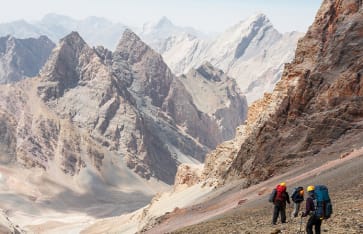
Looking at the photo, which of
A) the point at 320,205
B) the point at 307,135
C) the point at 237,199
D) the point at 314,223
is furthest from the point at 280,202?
the point at 307,135

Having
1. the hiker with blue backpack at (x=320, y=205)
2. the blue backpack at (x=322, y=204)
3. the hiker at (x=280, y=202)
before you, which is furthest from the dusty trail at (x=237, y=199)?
the blue backpack at (x=322, y=204)

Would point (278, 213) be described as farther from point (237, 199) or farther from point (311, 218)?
point (237, 199)

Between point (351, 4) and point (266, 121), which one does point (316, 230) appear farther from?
point (351, 4)

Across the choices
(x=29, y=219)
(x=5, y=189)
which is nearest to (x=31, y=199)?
(x=5, y=189)

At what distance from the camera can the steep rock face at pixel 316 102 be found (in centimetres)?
4869

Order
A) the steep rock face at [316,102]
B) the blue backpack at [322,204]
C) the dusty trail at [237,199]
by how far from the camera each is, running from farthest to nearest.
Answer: the steep rock face at [316,102] < the dusty trail at [237,199] < the blue backpack at [322,204]

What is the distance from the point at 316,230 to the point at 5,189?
191059mm

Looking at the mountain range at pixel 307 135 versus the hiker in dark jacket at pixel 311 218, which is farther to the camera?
the mountain range at pixel 307 135

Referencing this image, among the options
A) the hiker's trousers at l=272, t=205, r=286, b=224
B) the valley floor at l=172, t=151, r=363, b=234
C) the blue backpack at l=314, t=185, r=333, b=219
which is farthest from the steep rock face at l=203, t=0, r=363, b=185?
the blue backpack at l=314, t=185, r=333, b=219

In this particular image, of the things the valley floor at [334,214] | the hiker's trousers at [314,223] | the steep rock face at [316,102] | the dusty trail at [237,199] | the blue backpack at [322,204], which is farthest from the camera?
the steep rock face at [316,102]

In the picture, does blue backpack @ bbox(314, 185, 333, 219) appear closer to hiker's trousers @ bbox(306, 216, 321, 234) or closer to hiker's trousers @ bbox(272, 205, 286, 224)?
hiker's trousers @ bbox(306, 216, 321, 234)

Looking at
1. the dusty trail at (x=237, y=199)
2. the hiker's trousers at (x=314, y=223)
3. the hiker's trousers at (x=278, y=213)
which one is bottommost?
the hiker's trousers at (x=314, y=223)

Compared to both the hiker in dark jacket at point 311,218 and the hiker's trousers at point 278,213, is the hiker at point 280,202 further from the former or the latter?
the hiker in dark jacket at point 311,218

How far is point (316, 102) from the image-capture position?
5338 cm
